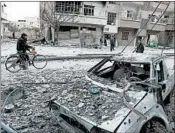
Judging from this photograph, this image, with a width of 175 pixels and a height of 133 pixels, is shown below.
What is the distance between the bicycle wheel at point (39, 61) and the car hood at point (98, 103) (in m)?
1.41

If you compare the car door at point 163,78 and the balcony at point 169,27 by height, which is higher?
the balcony at point 169,27

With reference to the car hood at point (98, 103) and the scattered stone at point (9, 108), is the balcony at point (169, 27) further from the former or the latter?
the scattered stone at point (9, 108)

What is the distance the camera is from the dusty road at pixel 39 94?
8.58ft

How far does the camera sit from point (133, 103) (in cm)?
207

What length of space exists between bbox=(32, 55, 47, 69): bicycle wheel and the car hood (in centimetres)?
141

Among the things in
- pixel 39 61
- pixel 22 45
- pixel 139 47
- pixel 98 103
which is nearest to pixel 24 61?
pixel 39 61

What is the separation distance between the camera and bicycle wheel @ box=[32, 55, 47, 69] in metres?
3.84

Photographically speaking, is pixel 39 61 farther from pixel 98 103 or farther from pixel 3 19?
pixel 98 103

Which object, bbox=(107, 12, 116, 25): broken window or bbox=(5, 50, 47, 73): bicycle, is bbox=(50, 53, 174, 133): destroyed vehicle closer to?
bbox=(107, 12, 116, 25): broken window

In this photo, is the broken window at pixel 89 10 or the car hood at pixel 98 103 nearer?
the car hood at pixel 98 103

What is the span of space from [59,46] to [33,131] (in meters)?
1.32

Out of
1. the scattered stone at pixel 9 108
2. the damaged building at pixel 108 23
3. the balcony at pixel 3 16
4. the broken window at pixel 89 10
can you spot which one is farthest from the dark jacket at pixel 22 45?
the broken window at pixel 89 10

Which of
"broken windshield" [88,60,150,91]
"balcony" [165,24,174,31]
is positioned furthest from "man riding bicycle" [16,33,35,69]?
"balcony" [165,24,174,31]

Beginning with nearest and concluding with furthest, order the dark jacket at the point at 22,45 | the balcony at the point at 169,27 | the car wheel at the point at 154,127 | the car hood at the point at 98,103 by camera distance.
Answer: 1. the car hood at the point at 98,103
2. the car wheel at the point at 154,127
3. the dark jacket at the point at 22,45
4. the balcony at the point at 169,27
